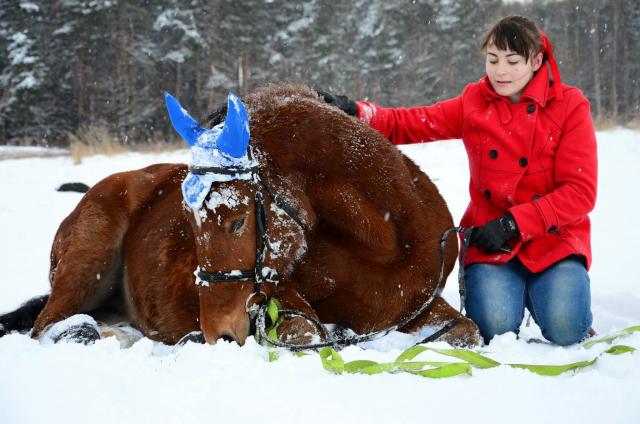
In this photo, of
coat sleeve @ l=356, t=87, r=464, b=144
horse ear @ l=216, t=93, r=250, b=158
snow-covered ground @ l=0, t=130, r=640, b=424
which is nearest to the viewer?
snow-covered ground @ l=0, t=130, r=640, b=424

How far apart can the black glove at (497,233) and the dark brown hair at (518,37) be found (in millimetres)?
1004

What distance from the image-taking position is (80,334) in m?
2.94

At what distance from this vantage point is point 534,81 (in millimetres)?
2975

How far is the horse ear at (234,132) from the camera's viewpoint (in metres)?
2.30

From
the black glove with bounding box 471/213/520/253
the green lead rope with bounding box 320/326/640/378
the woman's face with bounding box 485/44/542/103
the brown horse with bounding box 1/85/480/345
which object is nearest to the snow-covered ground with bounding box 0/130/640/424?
the green lead rope with bounding box 320/326/640/378

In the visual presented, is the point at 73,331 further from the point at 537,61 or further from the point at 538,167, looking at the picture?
the point at 537,61

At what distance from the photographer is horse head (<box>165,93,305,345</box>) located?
238 centimetres

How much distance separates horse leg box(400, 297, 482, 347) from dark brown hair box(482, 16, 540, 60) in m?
1.59

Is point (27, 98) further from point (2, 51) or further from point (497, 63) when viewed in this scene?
point (497, 63)

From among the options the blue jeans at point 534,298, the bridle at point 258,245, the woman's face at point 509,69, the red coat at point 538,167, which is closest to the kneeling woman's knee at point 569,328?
the blue jeans at point 534,298

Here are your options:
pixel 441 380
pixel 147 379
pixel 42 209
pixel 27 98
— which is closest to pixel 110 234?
pixel 147 379

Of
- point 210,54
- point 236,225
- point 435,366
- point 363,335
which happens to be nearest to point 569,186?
point 363,335

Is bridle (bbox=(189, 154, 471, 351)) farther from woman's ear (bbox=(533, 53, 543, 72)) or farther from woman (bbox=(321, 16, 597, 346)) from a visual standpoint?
woman's ear (bbox=(533, 53, 543, 72))

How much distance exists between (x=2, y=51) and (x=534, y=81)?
3432 centimetres
